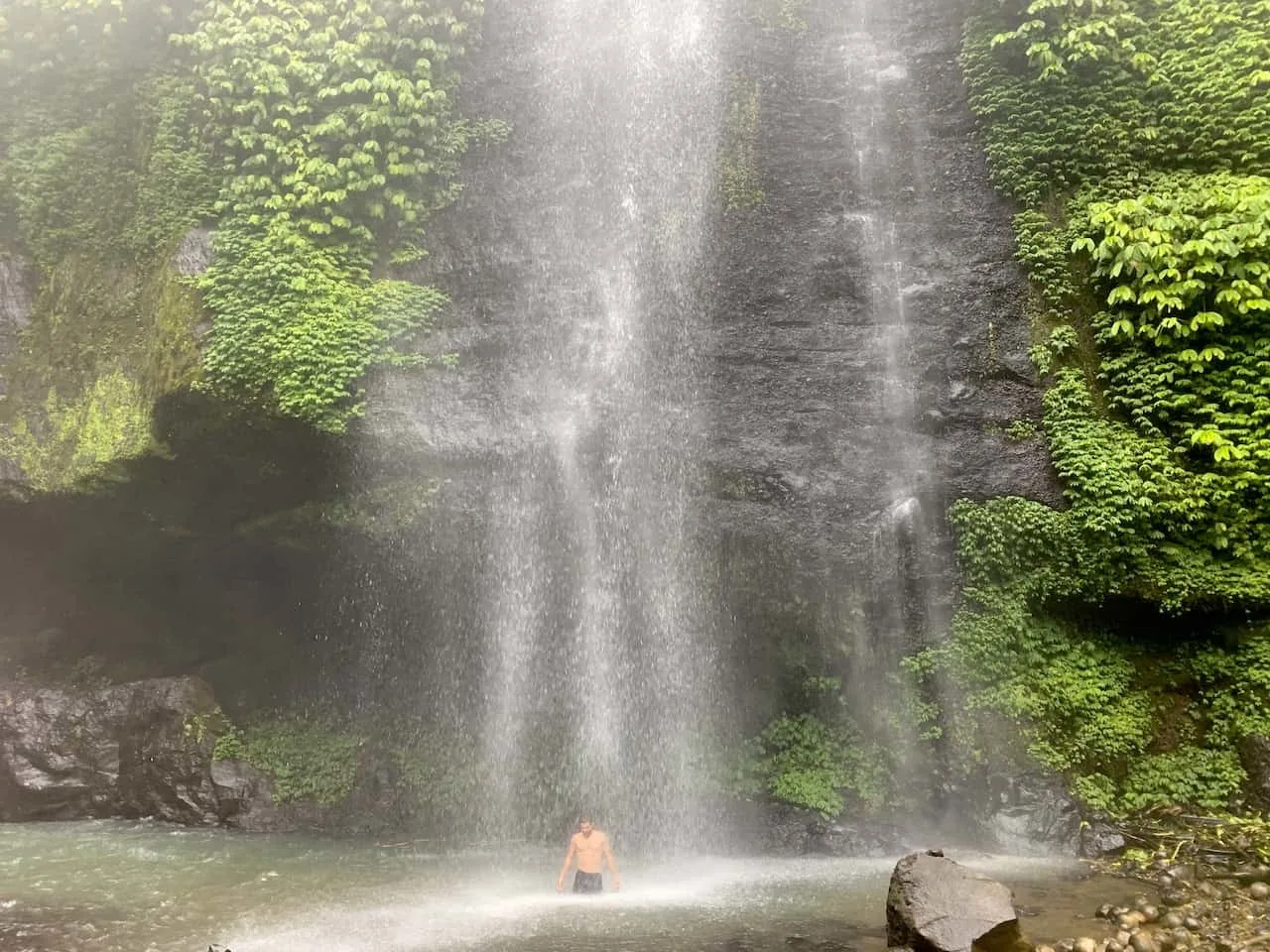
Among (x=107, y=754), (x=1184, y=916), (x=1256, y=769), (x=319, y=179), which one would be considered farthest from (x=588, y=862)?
(x=319, y=179)

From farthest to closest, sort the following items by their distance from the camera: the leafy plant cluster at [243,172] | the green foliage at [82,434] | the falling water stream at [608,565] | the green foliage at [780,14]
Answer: the green foliage at [780,14], the leafy plant cluster at [243,172], the green foliage at [82,434], the falling water stream at [608,565]

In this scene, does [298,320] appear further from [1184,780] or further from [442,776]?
[1184,780]

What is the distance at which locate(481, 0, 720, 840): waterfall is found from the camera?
38.4ft

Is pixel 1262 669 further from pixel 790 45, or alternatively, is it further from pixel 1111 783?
pixel 790 45

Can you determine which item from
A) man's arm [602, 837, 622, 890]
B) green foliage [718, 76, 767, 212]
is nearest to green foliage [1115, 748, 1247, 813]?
man's arm [602, 837, 622, 890]

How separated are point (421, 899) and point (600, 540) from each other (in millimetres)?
4976

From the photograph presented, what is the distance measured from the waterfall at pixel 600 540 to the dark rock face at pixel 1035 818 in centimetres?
375

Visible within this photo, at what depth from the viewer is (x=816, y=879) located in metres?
9.45

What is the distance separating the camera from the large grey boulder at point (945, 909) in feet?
20.6

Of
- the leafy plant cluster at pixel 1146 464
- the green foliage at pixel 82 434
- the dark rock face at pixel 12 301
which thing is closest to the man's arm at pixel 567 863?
the leafy plant cluster at pixel 1146 464

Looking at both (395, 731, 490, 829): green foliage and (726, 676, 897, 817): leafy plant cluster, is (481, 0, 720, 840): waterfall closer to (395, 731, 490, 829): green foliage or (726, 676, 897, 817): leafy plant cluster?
(395, 731, 490, 829): green foliage

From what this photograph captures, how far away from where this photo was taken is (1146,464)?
10.5 m

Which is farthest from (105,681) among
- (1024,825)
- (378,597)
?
(1024,825)

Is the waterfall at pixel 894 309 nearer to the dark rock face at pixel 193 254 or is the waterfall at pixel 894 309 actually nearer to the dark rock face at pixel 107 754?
the dark rock face at pixel 193 254
